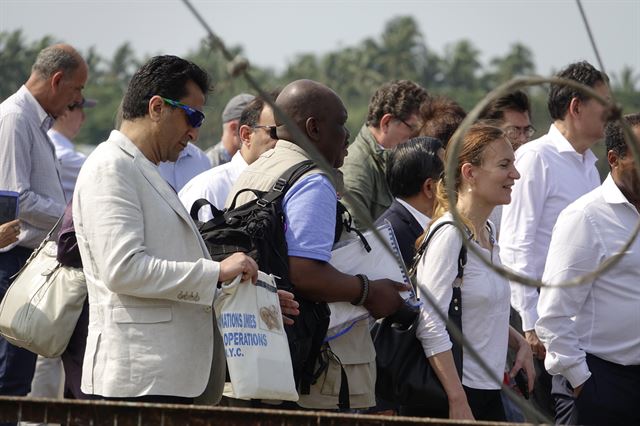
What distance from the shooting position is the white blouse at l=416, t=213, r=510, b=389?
195 inches

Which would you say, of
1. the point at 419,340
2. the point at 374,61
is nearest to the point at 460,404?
the point at 419,340

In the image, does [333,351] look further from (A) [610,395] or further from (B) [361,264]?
(A) [610,395]

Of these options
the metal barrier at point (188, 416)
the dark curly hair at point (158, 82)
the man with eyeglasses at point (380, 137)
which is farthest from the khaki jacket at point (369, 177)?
the metal barrier at point (188, 416)

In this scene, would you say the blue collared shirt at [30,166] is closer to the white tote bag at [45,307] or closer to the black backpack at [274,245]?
the white tote bag at [45,307]

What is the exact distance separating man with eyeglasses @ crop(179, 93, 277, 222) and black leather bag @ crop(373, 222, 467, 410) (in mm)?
1504

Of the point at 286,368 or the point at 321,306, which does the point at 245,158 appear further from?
the point at 286,368

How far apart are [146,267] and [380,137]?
3.38m

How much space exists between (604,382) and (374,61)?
75159mm

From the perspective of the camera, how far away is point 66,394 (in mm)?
6043

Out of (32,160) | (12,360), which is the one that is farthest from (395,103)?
(12,360)

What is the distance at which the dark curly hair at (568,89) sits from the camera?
270 inches

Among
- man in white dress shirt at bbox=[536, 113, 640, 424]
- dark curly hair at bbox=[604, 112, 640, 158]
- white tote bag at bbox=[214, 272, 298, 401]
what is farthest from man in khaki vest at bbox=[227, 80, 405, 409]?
dark curly hair at bbox=[604, 112, 640, 158]

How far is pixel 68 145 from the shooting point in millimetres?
8688

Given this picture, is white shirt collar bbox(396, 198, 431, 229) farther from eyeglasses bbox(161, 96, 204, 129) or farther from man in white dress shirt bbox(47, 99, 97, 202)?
man in white dress shirt bbox(47, 99, 97, 202)
